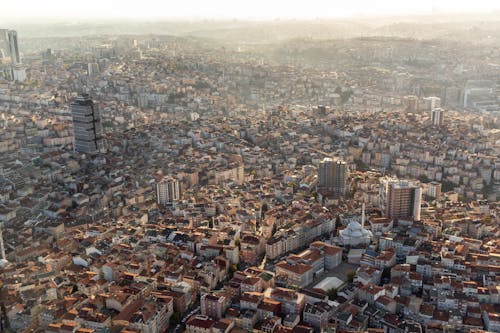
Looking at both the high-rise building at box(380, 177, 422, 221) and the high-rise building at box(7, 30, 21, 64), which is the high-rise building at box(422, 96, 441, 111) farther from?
the high-rise building at box(7, 30, 21, 64)

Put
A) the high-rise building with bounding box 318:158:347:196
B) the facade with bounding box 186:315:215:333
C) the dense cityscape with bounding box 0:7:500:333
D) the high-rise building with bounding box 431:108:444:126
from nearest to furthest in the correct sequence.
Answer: the facade with bounding box 186:315:215:333 < the dense cityscape with bounding box 0:7:500:333 < the high-rise building with bounding box 318:158:347:196 < the high-rise building with bounding box 431:108:444:126

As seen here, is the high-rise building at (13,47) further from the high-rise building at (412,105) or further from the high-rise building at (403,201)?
the high-rise building at (403,201)

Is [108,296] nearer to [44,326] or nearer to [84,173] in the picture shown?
[44,326]

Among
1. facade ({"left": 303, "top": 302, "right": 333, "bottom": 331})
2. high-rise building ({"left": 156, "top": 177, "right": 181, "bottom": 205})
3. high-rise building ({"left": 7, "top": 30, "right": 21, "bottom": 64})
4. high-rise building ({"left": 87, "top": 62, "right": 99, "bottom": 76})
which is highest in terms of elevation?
high-rise building ({"left": 7, "top": 30, "right": 21, "bottom": 64})

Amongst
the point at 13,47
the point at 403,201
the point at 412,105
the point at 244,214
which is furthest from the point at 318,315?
the point at 13,47

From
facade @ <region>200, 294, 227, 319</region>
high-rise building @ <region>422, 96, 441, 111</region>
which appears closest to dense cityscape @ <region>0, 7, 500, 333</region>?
facade @ <region>200, 294, 227, 319</region>
